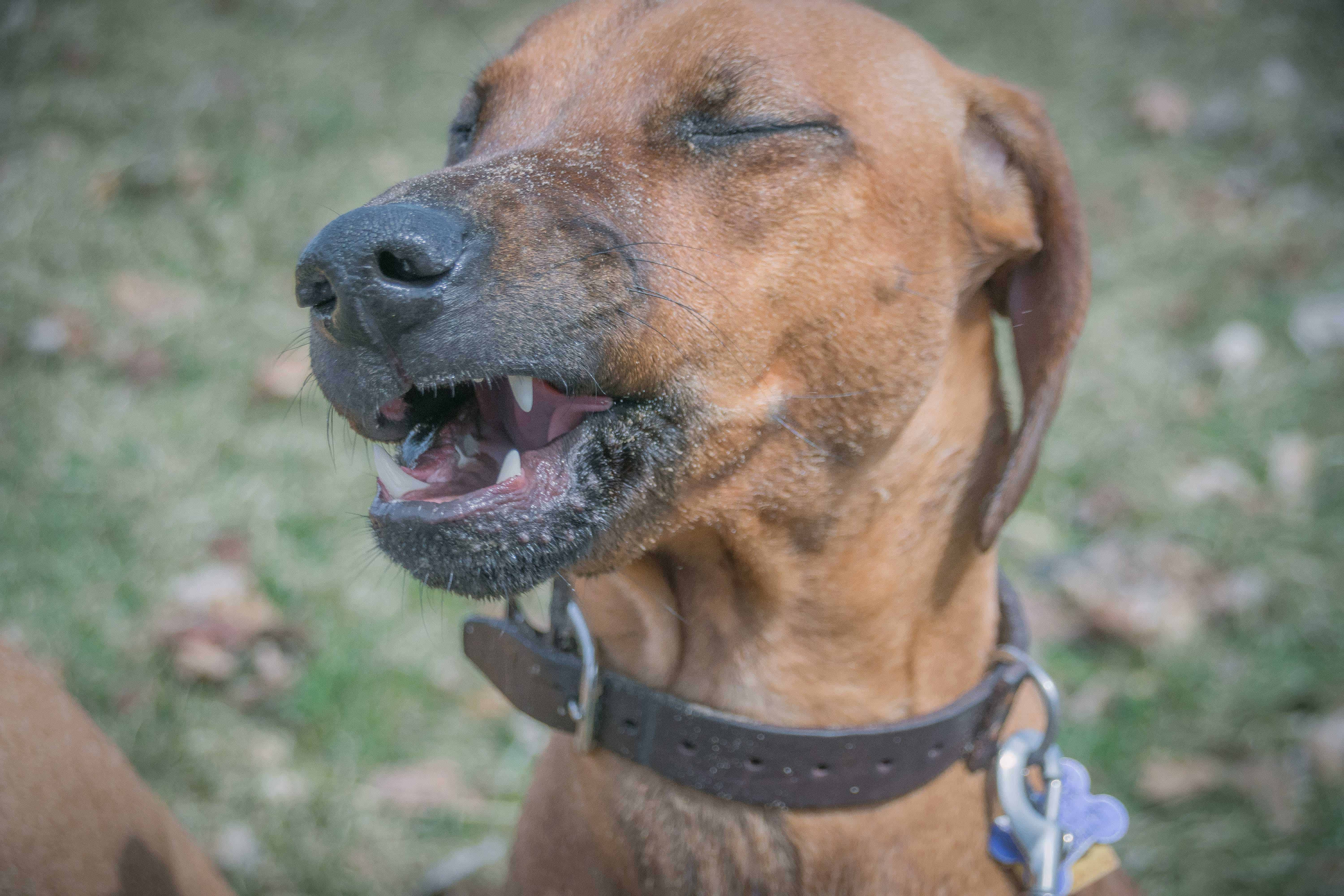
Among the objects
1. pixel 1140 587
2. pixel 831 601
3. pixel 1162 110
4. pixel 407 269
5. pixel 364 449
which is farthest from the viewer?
pixel 1162 110

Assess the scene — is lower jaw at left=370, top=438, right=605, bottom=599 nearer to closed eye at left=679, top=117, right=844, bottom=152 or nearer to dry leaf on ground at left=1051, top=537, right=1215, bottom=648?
closed eye at left=679, top=117, right=844, bottom=152

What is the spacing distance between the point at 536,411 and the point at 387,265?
363mm

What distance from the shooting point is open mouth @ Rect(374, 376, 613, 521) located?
1.42 m

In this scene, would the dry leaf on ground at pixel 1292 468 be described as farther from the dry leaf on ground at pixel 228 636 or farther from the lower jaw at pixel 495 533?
the dry leaf on ground at pixel 228 636

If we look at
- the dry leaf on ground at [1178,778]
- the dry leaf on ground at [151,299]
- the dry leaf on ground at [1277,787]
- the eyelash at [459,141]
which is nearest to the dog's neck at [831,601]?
the eyelash at [459,141]

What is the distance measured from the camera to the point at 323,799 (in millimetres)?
2814

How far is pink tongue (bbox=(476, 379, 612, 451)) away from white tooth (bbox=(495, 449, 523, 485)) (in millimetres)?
78

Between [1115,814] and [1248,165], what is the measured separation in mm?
5723

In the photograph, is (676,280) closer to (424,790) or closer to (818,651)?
(818,651)

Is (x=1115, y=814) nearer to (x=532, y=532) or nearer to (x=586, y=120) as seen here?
(x=532, y=532)

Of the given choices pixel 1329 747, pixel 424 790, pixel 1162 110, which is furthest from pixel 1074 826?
pixel 1162 110

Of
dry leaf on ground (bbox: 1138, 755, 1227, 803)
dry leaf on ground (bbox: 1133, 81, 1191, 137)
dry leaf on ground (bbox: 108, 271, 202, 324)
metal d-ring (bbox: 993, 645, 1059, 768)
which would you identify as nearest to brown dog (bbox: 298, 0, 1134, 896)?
metal d-ring (bbox: 993, 645, 1059, 768)

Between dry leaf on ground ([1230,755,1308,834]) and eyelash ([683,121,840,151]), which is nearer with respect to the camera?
eyelash ([683,121,840,151])

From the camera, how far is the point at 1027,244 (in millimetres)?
1829
